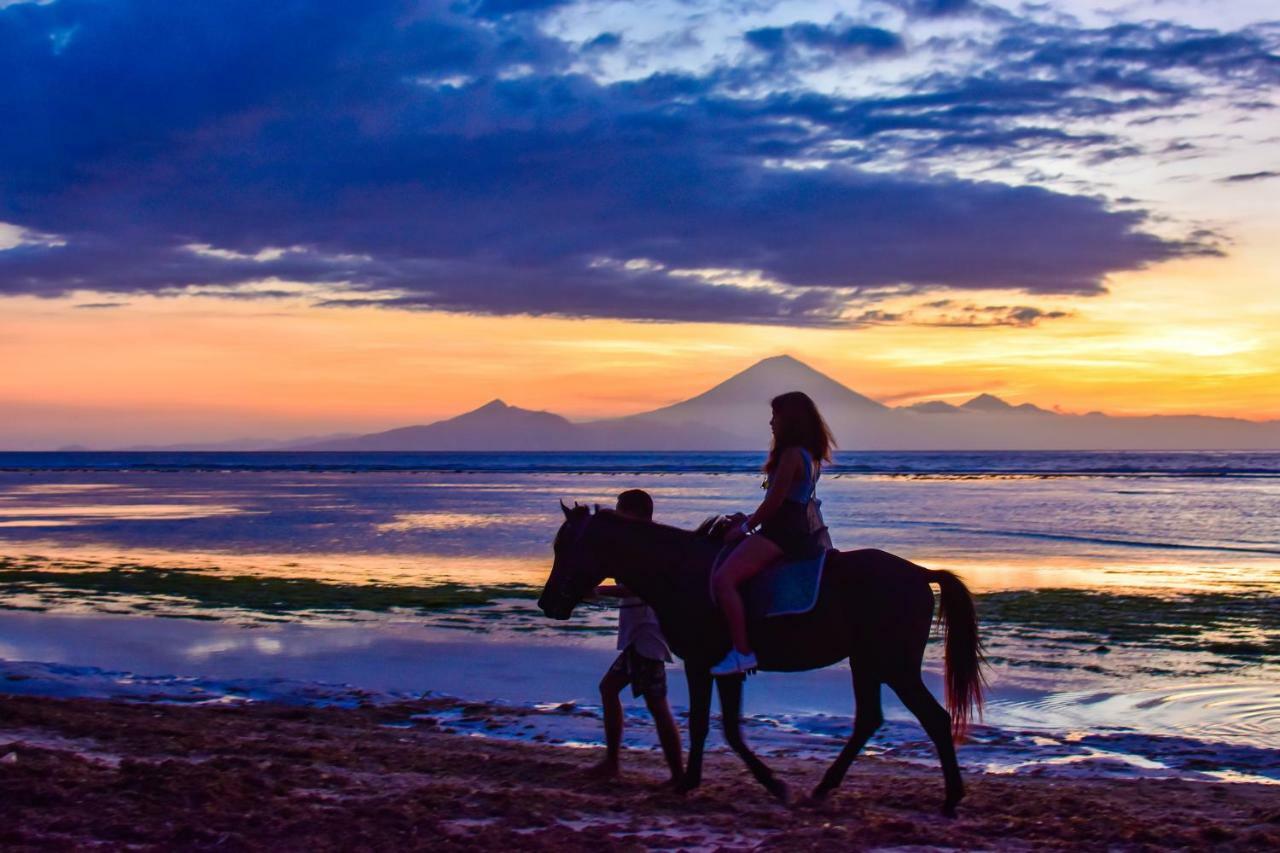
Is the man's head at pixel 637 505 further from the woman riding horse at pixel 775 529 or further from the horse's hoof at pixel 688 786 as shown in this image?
the horse's hoof at pixel 688 786

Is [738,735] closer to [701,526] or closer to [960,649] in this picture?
[701,526]

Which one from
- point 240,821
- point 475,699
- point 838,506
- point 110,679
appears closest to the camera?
point 240,821

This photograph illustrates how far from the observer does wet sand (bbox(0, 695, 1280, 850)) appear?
5770 mm

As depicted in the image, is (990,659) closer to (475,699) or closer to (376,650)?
(475,699)

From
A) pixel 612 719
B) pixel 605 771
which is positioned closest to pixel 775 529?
pixel 612 719

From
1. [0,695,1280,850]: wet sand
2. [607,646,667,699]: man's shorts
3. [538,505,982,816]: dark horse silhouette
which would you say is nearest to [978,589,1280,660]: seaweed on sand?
[0,695,1280,850]: wet sand

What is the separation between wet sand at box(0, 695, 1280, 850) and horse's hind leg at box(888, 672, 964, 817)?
239mm

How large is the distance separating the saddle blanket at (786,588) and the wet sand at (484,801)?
1.14 m

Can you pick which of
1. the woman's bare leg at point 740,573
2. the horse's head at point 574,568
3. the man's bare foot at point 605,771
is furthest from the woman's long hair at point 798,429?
the man's bare foot at point 605,771

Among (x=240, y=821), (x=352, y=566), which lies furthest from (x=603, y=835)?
(x=352, y=566)

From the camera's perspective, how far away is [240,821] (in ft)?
19.2

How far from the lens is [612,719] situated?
7.55 m

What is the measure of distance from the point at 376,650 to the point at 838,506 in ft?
87.1

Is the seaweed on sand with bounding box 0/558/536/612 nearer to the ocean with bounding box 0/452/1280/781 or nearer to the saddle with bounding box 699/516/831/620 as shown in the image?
the ocean with bounding box 0/452/1280/781
